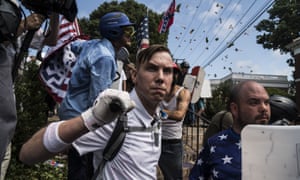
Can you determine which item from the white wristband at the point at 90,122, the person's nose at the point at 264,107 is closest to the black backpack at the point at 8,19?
the white wristband at the point at 90,122

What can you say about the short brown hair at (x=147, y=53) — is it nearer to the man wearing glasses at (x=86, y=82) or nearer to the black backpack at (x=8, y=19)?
the man wearing glasses at (x=86, y=82)

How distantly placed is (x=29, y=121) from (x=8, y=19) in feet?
9.38

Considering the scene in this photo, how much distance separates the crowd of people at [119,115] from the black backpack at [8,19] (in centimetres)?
10

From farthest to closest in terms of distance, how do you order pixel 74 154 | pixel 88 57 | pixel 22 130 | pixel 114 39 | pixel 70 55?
1. pixel 22 130
2. pixel 70 55
3. pixel 114 39
4. pixel 88 57
5. pixel 74 154

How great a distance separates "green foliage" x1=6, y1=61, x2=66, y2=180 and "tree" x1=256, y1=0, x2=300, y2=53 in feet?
108

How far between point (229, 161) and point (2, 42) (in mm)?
1518

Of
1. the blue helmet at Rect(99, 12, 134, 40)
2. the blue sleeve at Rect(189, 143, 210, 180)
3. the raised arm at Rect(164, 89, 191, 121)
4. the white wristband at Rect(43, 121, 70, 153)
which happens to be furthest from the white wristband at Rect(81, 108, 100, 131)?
the raised arm at Rect(164, 89, 191, 121)

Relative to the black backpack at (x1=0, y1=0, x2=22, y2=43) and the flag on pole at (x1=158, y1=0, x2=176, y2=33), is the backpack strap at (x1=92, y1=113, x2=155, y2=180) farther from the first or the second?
the flag on pole at (x1=158, y1=0, x2=176, y2=33)

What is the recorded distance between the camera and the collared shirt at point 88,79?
7.91 ft

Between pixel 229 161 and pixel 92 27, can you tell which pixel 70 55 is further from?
pixel 92 27

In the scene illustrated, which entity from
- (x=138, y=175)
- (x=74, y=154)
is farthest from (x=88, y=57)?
(x=138, y=175)

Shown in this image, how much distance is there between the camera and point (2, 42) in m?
1.52

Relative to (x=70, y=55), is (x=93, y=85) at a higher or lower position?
lower

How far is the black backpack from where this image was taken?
145 centimetres
